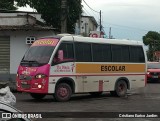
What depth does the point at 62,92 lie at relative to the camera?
1744 centimetres

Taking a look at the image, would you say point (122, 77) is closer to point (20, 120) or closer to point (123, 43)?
point (123, 43)

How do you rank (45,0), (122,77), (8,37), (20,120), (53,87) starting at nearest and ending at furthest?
(20,120)
(53,87)
(122,77)
(8,37)
(45,0)

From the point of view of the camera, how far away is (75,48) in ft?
59.4

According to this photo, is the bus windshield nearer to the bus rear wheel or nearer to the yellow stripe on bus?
the yellow stripe on bus

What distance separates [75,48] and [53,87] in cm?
205

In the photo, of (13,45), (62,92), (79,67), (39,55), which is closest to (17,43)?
(13,45)

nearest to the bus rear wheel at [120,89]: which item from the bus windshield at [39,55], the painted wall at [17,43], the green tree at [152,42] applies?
the bus windshield at [39,55]

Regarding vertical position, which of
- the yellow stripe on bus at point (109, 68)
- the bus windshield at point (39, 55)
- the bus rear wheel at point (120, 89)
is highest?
the bus windshield at point (39, 55)

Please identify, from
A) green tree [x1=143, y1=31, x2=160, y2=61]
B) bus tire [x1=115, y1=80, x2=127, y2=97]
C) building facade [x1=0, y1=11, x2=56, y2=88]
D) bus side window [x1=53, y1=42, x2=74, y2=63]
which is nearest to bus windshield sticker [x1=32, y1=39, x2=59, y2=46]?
bus side window [x1=53, y1=42, x2=74, y2=63]

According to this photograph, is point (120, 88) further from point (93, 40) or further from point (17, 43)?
point (17, 43)

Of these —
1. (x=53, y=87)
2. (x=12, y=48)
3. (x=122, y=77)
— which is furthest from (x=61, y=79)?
(x=12, y=48)

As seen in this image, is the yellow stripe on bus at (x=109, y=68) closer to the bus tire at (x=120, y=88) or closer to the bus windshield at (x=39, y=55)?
the bus tire at (x=120, y=88)

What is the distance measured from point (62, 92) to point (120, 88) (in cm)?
409

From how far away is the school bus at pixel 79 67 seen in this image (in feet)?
56.0
